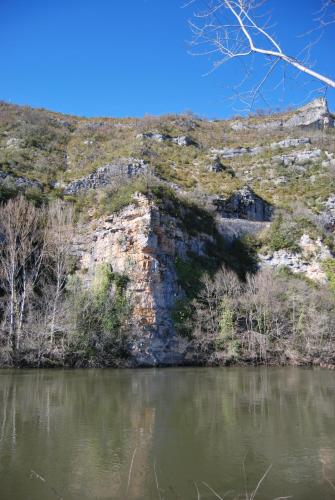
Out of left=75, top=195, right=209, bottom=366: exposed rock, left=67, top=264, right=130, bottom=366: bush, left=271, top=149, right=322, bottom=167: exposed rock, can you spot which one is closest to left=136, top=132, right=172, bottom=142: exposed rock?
left=271, top=149, right=322, bottom=167: exposed rock

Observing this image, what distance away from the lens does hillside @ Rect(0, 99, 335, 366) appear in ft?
114

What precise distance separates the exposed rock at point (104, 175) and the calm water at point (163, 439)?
95.5 ft

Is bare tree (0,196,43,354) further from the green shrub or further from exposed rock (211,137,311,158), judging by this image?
exposed rock (211,137,311,158)

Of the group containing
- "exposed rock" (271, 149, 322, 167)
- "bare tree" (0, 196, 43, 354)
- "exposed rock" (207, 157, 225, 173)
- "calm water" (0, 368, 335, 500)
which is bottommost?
"calm water" (0, 368, 335, 500)

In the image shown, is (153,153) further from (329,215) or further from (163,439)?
(163,439)

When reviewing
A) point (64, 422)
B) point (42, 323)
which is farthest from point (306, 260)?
point (64, 422)

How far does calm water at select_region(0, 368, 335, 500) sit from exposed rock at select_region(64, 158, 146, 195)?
1146 inches

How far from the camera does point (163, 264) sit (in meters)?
39.8

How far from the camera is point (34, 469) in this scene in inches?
420

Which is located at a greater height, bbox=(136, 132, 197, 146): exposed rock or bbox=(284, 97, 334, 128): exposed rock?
bbox=(284, 97, 334, 128): exposed rock

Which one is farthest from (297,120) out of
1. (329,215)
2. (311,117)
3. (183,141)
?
(329,215)

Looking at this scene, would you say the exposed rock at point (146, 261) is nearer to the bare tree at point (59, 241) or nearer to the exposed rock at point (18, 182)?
the bare tree at point (59, 241)

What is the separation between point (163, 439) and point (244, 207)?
151 feet

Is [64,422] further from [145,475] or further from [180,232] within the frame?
[180,232]
